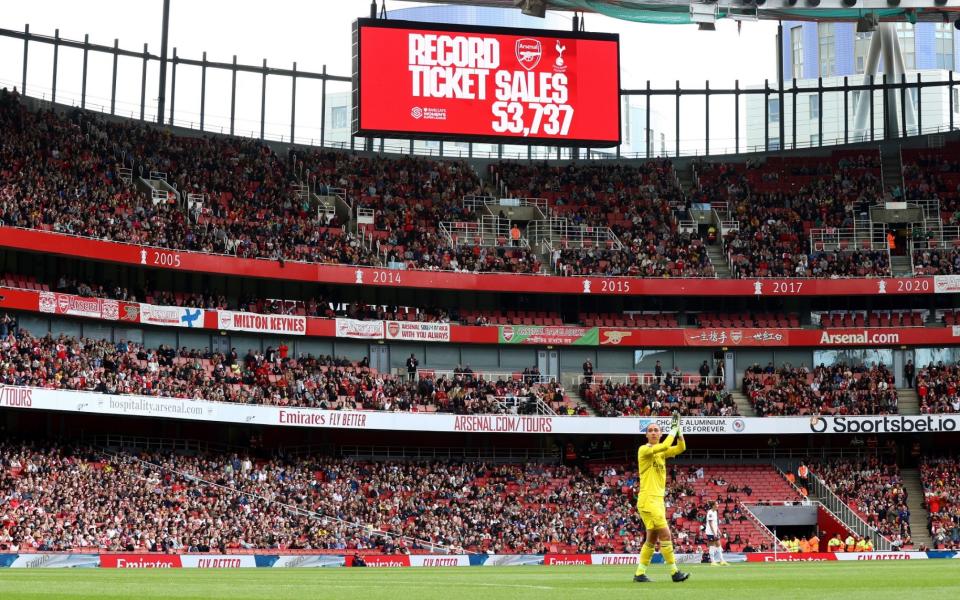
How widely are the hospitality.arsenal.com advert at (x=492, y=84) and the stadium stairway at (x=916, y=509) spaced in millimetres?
19490

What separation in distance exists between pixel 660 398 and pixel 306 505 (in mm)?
17310

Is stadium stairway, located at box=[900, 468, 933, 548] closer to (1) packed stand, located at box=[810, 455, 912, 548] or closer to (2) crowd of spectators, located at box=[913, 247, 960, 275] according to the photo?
(1) packed stand, located at box=[810, 455, 912, 548]

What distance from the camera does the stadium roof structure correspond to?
44969 mm

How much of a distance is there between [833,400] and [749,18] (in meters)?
19.2

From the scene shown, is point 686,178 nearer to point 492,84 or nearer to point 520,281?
point 520,281

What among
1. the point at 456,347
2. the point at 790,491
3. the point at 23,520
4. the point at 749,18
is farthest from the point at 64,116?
the point at 790,491

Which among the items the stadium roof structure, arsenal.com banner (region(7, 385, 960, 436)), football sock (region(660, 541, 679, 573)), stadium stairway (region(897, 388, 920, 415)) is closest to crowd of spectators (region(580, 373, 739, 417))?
arsenal.com banner (region(7, 385, 960, 436))

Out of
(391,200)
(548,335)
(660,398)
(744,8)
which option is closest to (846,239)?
(660,398)

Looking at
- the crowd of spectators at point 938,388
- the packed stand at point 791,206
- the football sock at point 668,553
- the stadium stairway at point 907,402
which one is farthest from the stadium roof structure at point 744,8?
the football sock at point 668,553

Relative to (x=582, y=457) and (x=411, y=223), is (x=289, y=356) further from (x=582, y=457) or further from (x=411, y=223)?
(x=582, y=457)

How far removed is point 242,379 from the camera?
52.2 m

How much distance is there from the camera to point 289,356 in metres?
57.1

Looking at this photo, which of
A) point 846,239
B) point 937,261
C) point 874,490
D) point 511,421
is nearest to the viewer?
point 874,490

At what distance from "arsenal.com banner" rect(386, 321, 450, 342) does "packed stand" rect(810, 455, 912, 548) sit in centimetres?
1721
